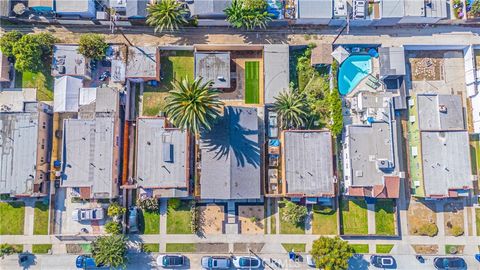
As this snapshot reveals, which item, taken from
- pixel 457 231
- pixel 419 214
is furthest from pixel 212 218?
pixel 457 231

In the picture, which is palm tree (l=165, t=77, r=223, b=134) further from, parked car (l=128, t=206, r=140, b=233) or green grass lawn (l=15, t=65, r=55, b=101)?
green grass lawn (l=15, t=65, r=55, b=101)

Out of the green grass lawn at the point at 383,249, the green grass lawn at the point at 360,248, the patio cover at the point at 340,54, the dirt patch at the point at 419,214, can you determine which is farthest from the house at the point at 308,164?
the dirt patch at the point at 419,214

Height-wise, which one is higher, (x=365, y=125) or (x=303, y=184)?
(x=365, y=125)

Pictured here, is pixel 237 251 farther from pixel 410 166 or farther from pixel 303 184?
pixel 410 166

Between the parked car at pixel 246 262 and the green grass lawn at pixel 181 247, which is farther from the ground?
the green grass lawn at pixel 181 247

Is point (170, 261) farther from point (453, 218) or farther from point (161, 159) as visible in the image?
point (453, 218)

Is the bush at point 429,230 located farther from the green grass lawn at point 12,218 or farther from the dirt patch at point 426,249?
the green grass lawn at point 12,218

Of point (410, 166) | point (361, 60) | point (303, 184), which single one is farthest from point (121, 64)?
point (410, 166)

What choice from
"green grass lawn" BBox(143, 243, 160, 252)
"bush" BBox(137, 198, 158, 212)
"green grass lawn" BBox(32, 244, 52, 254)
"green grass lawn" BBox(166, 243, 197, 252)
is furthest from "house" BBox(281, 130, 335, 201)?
"green grass lawn" BBox(32, 244, 52, 254)
